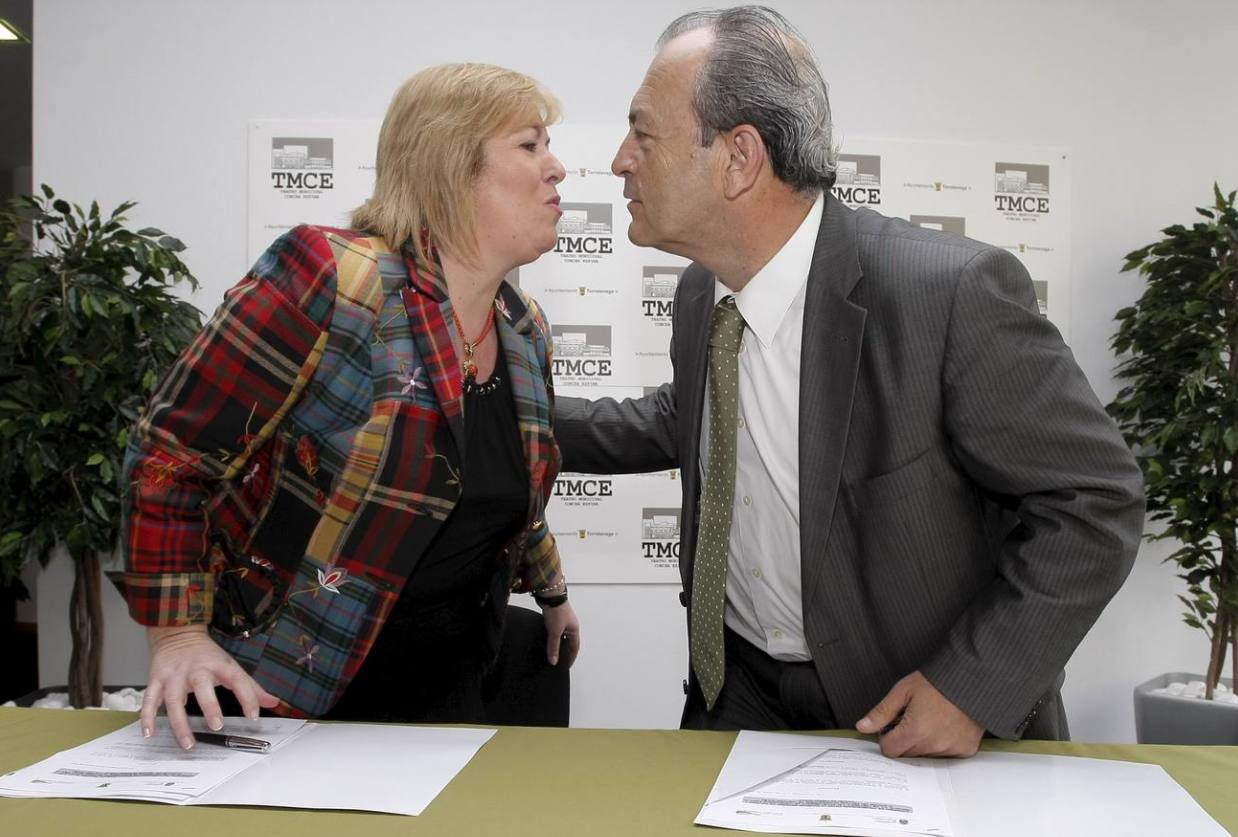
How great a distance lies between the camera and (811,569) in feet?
4.48

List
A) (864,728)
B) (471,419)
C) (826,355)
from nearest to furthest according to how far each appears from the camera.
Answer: (864,728)
(826,355)
(471,419)

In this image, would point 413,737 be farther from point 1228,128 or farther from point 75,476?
point 1228,128

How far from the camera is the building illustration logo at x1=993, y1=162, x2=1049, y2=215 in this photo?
3.88 m

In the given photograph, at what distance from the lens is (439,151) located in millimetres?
1629

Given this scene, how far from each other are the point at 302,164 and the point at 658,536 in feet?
6.65

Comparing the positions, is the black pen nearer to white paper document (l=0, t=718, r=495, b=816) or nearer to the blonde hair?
white paper document (l=0, t=718, r=495, b=816)

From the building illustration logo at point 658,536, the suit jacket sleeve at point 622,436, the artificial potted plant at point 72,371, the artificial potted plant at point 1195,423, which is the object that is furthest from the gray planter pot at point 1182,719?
the artificial potted plant at point 72,371

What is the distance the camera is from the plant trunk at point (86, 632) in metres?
3.19

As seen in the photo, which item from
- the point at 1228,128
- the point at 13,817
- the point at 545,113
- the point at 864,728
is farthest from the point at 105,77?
the point at 1228,128

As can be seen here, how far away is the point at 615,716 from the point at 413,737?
2.75 m

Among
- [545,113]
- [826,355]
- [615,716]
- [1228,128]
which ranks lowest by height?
[615,716]

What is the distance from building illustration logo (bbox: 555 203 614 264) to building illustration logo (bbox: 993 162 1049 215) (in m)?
1.59

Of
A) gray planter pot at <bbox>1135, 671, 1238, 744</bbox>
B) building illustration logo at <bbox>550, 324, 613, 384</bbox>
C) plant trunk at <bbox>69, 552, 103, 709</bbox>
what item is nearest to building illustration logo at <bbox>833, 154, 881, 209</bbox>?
building illustration logo at <bbox>550, 324, 613, 384</bbox>

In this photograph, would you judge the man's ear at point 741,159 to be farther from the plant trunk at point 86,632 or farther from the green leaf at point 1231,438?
the plant trunk at point 86,632
